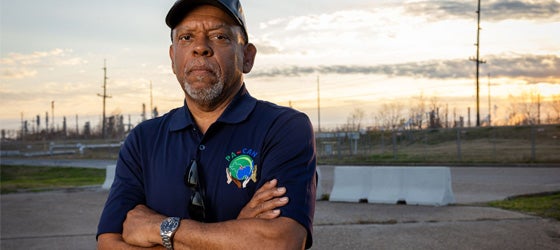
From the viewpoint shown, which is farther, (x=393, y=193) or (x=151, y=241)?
(x=393, y=193)

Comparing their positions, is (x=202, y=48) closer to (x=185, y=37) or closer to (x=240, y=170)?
(x=185, y=37)

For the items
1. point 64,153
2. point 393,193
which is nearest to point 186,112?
point 393,193

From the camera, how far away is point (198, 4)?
3.49 metres

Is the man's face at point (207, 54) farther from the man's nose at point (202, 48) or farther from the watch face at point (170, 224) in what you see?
the watch face at point (170, 224)

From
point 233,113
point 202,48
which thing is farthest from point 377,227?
point 202,48

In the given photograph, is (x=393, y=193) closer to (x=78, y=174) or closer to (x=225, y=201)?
(x=225, y=201)

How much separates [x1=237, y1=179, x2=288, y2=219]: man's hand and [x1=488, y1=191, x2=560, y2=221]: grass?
7.41 m

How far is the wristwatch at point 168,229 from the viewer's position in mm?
3229

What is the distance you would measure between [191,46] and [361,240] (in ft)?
16.7

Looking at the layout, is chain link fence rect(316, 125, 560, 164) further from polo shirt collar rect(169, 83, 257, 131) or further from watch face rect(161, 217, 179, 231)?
watch face rect(161, 217, 179, 231)

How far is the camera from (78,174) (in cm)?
2950

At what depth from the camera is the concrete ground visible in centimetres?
771

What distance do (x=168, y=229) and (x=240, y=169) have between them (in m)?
0.47

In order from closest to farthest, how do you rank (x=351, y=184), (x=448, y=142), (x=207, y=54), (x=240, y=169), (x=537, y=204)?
(x=240, y=169) → (x=207, y=54) → (x=537, y=204) → (x=351, y=184) → (x=448, y=142)
